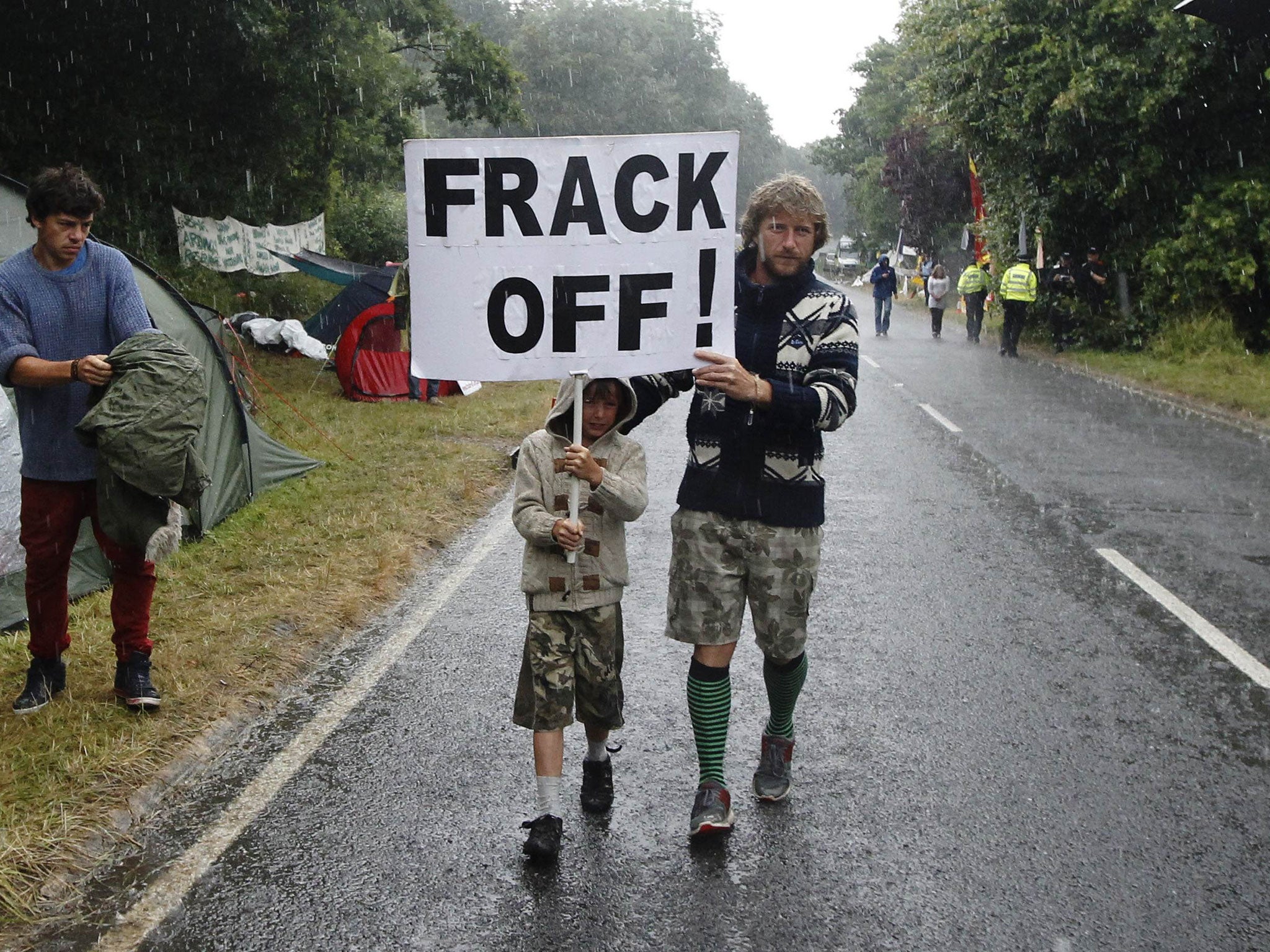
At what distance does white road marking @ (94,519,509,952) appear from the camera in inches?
127

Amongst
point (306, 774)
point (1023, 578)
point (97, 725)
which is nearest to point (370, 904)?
point (306, 774)

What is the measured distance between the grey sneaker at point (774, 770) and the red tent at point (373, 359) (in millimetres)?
11016

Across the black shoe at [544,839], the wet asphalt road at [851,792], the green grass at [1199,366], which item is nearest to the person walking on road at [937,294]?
the green grass at [1199,366]

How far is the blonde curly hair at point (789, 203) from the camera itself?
354 centimetres

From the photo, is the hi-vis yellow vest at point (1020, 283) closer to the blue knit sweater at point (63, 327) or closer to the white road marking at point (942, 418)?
the white road marking at point (942, 418)

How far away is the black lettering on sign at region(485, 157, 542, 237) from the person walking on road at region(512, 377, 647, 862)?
523 millimetres

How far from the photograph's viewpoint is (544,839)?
350 centimetres

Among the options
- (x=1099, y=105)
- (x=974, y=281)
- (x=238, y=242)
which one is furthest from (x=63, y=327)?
(x=974, y=281)

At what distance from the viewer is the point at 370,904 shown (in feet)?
10.8

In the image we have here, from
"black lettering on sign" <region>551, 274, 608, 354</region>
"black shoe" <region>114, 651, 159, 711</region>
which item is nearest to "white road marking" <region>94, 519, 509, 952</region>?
"black shoe" <region>114, 651, 159, 711</region>

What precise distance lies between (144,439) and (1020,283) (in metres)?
18.5

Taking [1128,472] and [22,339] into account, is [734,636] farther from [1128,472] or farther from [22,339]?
[1128,472]

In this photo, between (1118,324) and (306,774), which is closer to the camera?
(306,774)

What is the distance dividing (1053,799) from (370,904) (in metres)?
2.18
